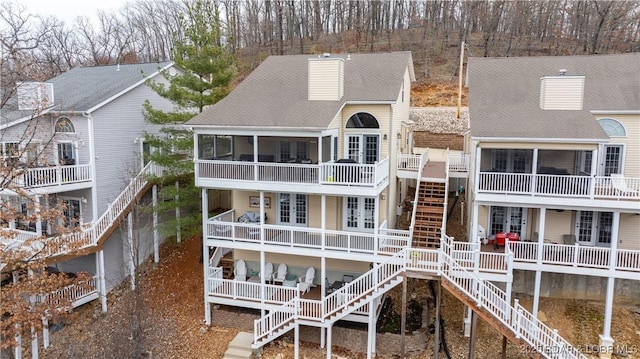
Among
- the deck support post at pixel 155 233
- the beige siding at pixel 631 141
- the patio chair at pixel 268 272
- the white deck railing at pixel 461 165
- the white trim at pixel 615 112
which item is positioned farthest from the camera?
the deck support post at pixel 155 233

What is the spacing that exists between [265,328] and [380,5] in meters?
51.5

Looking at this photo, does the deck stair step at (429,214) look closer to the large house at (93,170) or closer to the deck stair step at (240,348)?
the deck stair step at (240,348)

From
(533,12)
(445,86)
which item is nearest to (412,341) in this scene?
(445,86)

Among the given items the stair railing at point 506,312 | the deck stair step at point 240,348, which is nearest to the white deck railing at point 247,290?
the deck stair step at point 240,348

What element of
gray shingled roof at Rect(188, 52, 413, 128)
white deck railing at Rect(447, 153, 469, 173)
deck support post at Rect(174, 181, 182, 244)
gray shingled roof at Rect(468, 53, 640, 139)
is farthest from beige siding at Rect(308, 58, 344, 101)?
deck support post at Rect(174, 181, 182, 244)

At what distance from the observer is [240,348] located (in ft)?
56.1

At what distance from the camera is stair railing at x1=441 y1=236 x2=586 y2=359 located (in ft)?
46.6

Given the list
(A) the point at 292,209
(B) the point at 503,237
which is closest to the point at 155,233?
(A) the point at 292,209

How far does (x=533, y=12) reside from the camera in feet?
172

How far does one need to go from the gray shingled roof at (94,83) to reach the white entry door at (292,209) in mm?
9389

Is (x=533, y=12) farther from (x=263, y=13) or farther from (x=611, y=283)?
(x=611, y=283)

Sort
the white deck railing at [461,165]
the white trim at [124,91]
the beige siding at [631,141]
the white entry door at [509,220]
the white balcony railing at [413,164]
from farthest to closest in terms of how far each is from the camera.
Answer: the white deck railing at [461,165]
the white balcony railing at [413,164]
the white trim at [124,91]
the white entry door at [509,220]
the beige siding at [631,141]

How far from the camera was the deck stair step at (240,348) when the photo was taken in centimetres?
1678

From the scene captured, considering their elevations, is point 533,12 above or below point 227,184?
above
